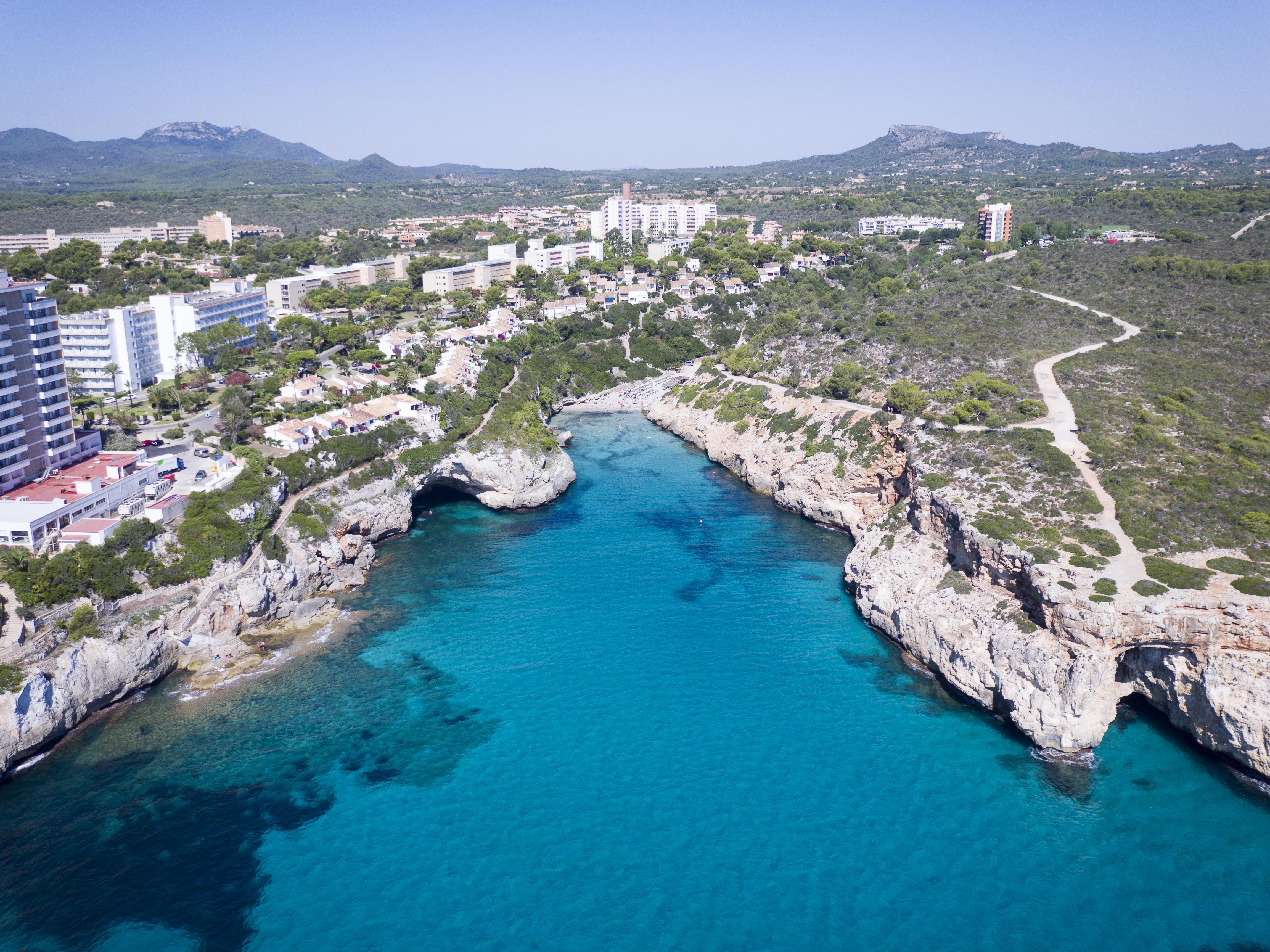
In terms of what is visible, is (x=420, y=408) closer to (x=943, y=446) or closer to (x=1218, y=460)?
(x=943, y=446)

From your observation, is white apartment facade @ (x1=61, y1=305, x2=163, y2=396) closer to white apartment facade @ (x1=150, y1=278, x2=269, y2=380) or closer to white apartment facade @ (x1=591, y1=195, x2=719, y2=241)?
white apartment facade @ (x1=150, y1=278, x2=269, y2=380)

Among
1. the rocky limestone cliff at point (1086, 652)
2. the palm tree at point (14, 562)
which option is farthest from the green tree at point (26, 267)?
the rocky limestone cliff at point (1086, 652)

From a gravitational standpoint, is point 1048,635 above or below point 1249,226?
below

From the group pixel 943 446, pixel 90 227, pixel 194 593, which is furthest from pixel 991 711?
pixel 90 227

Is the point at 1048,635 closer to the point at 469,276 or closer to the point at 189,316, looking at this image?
the point at 189,316

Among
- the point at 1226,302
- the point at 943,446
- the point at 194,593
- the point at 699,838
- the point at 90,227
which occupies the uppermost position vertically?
the point at 90,227

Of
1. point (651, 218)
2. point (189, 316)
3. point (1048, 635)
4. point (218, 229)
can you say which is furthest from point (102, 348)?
point (651, 218)

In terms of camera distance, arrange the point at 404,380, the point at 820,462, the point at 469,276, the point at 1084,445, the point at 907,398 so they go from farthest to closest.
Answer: the point at 469,276 < the point at 404,380 < the point at 907,398 < the point at 820,462 < the point at 1084,445
